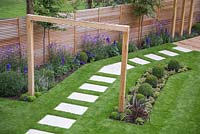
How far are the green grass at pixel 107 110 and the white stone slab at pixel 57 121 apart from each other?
130 millimetres

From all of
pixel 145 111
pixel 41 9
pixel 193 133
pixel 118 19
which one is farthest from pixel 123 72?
pixel 118 19

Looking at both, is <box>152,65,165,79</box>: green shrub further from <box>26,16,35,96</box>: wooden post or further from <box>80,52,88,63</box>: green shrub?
<box>26,16,35,96</box>: wooden post

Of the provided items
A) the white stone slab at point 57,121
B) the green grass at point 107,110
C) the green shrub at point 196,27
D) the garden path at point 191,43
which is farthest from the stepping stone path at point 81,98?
the green shrub at point 196,27

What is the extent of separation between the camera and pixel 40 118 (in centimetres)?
849

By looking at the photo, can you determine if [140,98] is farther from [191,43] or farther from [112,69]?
→ [191,43]

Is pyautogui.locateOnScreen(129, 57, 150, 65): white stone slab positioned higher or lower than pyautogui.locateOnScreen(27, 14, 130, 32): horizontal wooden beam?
lower

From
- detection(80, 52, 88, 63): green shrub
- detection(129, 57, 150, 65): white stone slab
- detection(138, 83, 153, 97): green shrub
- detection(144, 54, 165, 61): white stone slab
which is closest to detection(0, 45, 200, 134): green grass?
detection(138, 83, 153, 97): green shrub

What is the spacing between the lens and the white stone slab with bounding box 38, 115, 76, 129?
8.21m

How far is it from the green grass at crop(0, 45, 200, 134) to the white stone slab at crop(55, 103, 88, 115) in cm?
13

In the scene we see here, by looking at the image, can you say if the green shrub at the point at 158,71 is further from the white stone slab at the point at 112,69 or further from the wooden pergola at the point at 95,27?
the wooden pergola at the point at 95,27

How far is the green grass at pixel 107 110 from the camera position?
8.13 metres

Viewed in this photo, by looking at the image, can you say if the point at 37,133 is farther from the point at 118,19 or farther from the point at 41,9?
the point at 118,19

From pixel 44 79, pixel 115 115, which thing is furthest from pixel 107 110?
pixel 44 79

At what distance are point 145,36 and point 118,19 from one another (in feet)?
5.97
